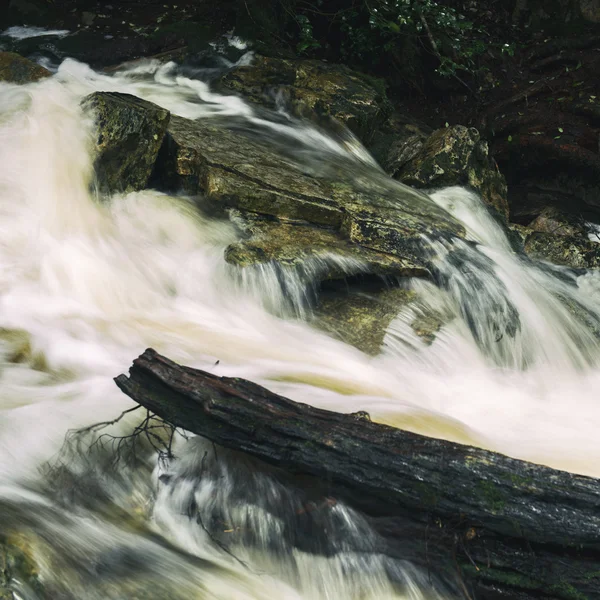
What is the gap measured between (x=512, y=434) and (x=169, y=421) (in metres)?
2.38

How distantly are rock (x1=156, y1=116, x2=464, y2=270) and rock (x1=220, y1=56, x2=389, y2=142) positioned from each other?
5.08 feet

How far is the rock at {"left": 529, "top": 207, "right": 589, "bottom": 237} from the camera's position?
8250 millimetres

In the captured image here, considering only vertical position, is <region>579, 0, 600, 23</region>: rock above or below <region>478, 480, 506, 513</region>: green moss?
above

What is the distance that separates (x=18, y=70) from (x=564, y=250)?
560cm

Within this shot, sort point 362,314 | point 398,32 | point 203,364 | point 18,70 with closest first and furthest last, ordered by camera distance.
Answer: point 203,364 < point 362,314 < point 18,70 < point 398,32

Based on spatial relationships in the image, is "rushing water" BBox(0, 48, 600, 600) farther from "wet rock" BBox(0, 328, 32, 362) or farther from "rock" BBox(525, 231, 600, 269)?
"rock" BBox(525, 231, 600, 269)

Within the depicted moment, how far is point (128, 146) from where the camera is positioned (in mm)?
6164

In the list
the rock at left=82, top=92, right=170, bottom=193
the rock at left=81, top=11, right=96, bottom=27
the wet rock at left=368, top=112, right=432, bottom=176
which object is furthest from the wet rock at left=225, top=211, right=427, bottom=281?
the rock at left=81, top=11, right=96, bottom=27

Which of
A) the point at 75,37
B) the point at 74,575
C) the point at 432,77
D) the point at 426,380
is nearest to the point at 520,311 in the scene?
the point at 426,380

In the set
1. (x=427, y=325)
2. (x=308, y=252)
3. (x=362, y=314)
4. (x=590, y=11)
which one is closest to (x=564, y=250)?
(x=427, y=325)

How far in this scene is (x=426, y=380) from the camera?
521 cm

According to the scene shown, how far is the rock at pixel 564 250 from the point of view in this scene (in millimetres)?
7016

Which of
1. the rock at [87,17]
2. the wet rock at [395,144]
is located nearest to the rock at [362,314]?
the wet rock at [395,144]

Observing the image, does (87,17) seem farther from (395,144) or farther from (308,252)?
(308,252)
